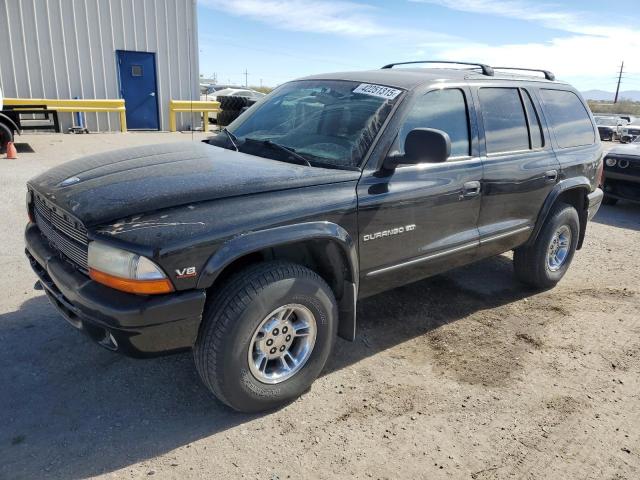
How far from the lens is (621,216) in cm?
852

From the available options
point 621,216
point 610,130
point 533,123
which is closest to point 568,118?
point 533,123

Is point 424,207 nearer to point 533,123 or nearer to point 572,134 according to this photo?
point 533,123

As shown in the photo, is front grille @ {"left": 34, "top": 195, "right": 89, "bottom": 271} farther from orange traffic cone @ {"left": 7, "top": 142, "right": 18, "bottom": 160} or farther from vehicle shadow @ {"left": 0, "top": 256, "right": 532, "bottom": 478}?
orange traffic cone @ {"left": 7, "top": 142, "right": 18, "bottom": 160}

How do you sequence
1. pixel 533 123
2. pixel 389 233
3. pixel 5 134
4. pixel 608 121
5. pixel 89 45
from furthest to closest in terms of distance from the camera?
pixel 608 121, pixel 89 45, pixel 5 134, pixel 533 123, pixel 389 233

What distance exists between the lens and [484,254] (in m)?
4.05

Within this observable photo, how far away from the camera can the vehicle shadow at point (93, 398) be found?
8.28 feet

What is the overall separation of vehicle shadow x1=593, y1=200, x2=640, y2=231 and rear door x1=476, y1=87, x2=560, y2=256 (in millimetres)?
4407

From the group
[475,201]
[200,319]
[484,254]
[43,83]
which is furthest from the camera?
[43,83]

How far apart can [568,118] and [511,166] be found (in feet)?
4.03

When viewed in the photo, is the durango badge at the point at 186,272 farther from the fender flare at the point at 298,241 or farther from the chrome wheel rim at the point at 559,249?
the chrome wheel rim at the point at 559,249

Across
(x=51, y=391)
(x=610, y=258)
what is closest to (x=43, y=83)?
(x=51, y=391)

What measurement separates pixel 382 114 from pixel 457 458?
2071mm

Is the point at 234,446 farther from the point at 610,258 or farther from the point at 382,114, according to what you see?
the point at 610,258

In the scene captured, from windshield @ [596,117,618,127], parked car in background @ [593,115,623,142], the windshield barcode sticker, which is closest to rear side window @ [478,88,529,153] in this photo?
the windshield barcode sticker
